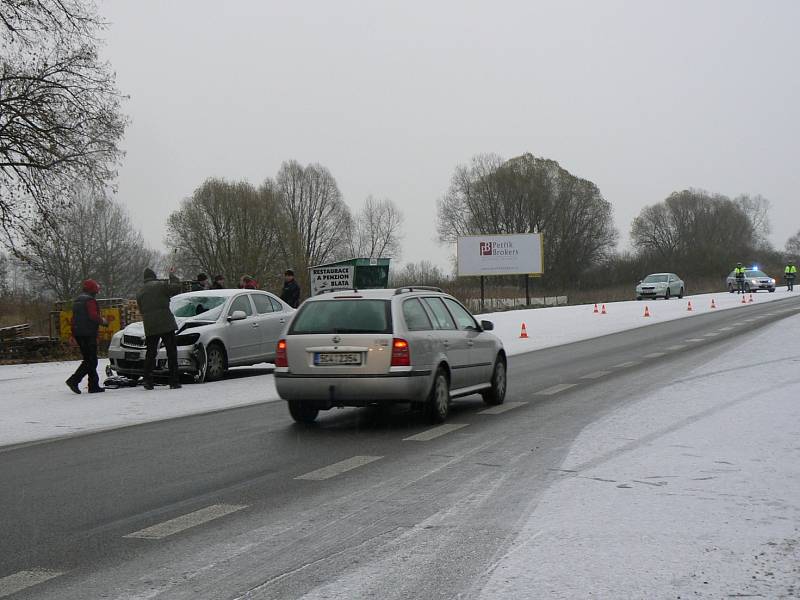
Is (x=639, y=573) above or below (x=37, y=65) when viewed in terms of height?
below

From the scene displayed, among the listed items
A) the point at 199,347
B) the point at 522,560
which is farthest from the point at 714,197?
the point at 522,560

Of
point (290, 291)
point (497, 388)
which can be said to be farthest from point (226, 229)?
point (497, 388)

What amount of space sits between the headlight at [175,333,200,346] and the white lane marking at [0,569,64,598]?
37.8 ft

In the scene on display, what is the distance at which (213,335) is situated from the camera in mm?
16625

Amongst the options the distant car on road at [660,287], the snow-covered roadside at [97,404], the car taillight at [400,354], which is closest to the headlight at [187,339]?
the snow-covered roadside at [97,404]

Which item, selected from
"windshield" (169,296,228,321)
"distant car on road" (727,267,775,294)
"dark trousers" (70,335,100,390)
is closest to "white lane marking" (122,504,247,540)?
"dark trousers" (70,335,100,390)

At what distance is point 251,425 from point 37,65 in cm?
1897

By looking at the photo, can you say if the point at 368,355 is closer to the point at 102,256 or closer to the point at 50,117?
the point at 50,117

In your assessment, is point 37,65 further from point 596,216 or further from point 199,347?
point 596,216

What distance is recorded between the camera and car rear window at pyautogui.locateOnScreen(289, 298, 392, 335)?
10.5 meters

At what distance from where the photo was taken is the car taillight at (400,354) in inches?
403

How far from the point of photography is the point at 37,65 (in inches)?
1037

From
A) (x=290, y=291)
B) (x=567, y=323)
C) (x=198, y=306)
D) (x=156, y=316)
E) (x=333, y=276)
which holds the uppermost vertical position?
(x=333, y=276)

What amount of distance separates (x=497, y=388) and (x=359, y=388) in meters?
Result: 2.86
